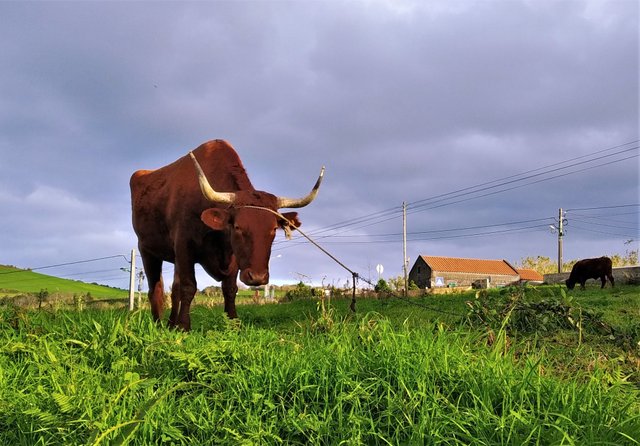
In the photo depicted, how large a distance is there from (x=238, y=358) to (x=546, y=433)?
204 cm

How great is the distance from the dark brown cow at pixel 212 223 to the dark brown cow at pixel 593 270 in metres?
19.4

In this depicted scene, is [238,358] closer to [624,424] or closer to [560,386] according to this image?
[560,386]

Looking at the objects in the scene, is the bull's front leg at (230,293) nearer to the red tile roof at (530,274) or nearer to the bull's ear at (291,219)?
the bull's ear at (291,219)

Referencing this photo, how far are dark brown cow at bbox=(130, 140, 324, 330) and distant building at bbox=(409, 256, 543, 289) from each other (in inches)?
2176

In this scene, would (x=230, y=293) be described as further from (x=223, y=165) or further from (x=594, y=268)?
(x=594, y=268)

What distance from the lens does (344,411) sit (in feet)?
10.1

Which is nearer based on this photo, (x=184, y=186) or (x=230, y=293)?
(x=230, y=293)

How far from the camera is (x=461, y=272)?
63.5m

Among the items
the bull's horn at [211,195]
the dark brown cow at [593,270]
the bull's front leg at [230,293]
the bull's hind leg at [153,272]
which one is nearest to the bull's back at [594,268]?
the dark brown cow at [593,270]

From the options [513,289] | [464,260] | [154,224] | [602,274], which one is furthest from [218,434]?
[464,260]

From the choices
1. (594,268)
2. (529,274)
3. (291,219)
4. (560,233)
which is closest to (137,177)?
(291,219)

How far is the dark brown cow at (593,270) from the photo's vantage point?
2250cm

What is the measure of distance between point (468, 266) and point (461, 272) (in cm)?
176

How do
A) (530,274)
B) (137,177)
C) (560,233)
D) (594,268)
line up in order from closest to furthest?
1. (137,177)
2. (594,268)
3. (560,233)
4. (530,274)
